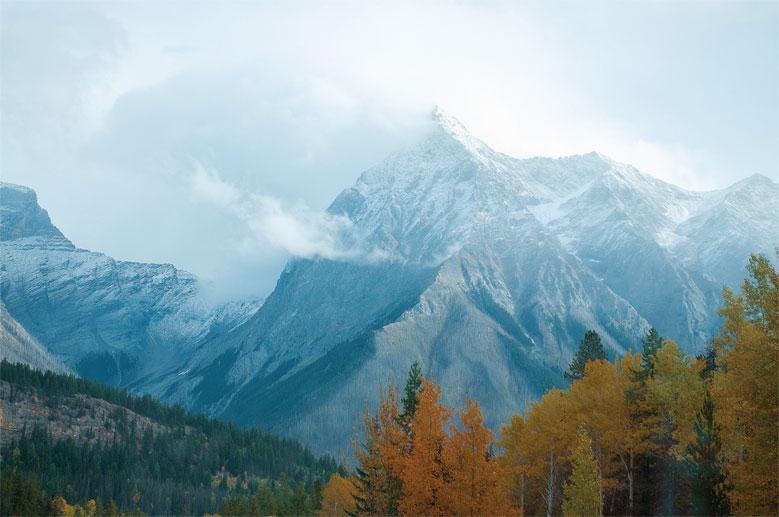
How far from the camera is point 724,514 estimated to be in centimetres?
4594

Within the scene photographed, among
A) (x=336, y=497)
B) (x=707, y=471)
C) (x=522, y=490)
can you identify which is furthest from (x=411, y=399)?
(x=336, y=497)

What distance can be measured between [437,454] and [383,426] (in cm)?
781

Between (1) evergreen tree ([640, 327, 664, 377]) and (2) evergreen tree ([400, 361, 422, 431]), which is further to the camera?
(1) evergreen tree ([640, 327, 664, 377])

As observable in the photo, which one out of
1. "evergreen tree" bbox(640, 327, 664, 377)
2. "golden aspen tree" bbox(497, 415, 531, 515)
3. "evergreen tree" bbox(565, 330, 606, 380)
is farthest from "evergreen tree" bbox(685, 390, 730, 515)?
"evergreen tree" bbox(565, 330, 606, 380)

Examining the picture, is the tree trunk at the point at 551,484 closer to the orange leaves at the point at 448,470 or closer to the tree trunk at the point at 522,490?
the tree trunk at the point at 522,490

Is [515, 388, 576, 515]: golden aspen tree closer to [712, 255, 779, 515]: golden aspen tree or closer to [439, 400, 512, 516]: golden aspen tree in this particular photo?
[439, 400, 512, 516]: golden aspen tree

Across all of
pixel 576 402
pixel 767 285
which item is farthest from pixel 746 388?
pixel 576 402

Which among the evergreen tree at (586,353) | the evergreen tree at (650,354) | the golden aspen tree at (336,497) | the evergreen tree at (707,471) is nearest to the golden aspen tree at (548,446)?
the evergreen tree at (650,354)

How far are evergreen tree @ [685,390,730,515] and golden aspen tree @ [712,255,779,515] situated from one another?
1.51 metres

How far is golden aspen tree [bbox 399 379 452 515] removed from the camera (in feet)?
146

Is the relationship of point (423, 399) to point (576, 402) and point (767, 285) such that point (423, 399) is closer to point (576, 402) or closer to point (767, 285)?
point (767, 285)

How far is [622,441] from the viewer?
64.4m

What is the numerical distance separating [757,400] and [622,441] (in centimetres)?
2556

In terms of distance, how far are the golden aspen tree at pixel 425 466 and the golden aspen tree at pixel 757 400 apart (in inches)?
658
